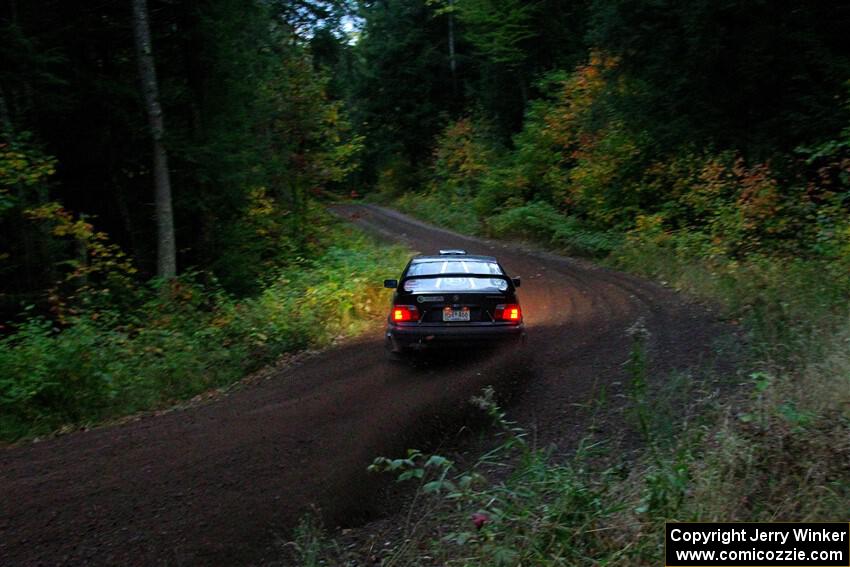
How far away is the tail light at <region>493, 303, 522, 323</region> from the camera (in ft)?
31.0

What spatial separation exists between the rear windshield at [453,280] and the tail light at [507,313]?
0.88 feet

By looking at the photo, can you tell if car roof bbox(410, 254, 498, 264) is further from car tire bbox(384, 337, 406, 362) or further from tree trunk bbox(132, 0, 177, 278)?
tree trunk bbox(132, 0, 177, 278)

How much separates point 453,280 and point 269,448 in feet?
12.9

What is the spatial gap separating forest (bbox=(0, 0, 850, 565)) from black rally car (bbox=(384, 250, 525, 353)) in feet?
9.61

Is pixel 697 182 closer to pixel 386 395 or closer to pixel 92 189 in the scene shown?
pixel 386 395

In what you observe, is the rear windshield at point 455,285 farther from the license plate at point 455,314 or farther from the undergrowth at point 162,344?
the undergrowth at point 162,344

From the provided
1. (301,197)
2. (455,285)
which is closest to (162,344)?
(455,285)

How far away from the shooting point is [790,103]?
1688 centimetres

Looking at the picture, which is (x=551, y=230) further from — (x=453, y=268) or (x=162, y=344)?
(x=162, y=344)

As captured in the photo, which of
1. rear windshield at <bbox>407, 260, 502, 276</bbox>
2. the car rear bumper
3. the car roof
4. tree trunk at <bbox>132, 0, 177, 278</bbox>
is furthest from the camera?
tree trunk at <bbox>132, 0, 177, 278</bbox>

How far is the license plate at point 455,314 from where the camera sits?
370 inches

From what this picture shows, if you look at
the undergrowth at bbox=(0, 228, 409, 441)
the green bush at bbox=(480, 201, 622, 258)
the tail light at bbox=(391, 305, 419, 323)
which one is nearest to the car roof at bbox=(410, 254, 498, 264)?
the tail light at bbox=(391, 305, 419, 323)

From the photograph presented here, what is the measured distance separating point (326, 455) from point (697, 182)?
16.4 meters

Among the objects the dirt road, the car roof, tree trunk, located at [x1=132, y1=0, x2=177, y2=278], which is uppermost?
tree trunk, located at [x1=132, y1=0, x2=177, y2=278]
